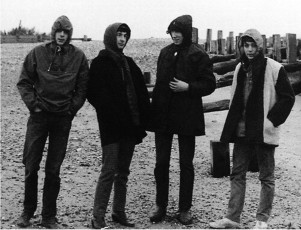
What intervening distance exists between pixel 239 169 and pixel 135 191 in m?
1.79

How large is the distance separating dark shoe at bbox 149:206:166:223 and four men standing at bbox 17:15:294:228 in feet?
0.03

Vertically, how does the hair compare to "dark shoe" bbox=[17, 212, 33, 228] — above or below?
above

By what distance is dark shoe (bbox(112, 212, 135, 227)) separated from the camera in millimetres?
5293

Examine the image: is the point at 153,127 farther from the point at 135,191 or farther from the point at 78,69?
the point at 135,191

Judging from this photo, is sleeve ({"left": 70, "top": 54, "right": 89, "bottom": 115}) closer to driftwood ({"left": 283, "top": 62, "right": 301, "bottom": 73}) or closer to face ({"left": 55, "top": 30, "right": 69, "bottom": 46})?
face ({"left": 55, "top": 30, "right": 69, "bottom": 46})

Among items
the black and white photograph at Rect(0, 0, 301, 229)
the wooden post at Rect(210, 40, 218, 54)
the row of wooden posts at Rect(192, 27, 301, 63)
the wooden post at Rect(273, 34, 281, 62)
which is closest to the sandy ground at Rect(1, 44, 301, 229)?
the black and white photograph at Rect(0, 0, 301, 229)

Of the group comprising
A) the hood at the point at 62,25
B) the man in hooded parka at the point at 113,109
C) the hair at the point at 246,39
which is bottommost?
the man in hooded parka at the point at 113,109

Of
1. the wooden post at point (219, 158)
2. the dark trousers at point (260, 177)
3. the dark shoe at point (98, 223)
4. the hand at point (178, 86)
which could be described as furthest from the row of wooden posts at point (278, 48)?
the dark shoe at point (98, 223)

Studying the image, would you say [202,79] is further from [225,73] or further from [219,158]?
[225,73]

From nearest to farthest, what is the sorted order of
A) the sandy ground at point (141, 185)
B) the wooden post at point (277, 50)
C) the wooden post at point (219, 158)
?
the sandy ground at point (141, 185) → the wooden post at point (219, 158) → the wooden post at point (277, 50)

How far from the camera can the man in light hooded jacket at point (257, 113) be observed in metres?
5.04

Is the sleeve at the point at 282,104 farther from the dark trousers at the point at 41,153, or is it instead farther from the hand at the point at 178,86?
the dark trousers at the point at 41,153

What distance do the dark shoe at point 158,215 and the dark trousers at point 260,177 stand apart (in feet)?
2.19

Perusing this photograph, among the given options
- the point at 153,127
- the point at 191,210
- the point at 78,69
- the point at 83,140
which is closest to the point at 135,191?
the point at 191,210
